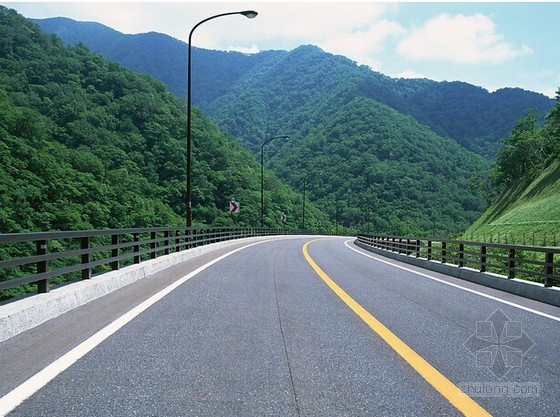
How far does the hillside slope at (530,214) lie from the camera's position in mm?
48188

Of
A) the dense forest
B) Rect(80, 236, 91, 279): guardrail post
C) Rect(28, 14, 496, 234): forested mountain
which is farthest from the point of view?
Rect(28, 14, 496, 234): forested mountain

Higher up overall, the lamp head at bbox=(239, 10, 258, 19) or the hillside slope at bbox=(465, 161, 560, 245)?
the lamp head at bbox=(239, 10, 258, 19)

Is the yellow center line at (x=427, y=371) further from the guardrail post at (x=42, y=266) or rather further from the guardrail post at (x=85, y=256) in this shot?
the guardrail post at (x=85, y=256)

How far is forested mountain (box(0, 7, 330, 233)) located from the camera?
5688 centimetres

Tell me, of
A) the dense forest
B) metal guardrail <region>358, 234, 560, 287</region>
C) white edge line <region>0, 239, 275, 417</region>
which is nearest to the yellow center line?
white edge line <region>0, 239, 275, 417</region>

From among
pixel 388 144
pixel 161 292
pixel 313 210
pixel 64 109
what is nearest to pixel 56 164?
pixel 64 109

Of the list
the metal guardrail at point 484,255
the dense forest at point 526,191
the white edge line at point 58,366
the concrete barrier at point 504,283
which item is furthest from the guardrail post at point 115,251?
the dense forest at point 526,191

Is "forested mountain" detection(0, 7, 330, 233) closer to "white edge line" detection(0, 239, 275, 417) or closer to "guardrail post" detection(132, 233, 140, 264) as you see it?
"guardrail post" detection(132, 233, 140, 264)

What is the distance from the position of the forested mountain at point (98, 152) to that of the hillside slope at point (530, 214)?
44953 mm

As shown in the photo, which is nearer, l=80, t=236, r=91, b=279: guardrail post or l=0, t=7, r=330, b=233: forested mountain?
l=80, t=236, r=91, b=279: guardrail post

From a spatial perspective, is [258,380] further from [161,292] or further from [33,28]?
[33,28]

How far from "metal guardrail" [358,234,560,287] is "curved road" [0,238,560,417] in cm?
153

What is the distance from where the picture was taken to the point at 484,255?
43.7 ft

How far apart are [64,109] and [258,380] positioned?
93.7 meters
